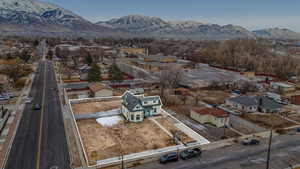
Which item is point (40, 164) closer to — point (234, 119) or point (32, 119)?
point (32, 119)

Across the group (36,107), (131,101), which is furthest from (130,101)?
(36,107)

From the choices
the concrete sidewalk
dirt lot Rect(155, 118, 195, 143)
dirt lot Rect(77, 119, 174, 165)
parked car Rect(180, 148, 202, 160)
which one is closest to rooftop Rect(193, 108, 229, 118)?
dirt lot Rect(155, 118, 195, 143)

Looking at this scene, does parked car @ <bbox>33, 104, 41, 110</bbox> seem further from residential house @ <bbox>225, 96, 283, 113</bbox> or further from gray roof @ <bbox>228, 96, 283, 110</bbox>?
gray roof @ <bbox>228, 96, 283, 110</bbox>

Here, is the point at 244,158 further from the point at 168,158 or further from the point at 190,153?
the point at 168,158

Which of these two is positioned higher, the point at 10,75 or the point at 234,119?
the point at 10,75

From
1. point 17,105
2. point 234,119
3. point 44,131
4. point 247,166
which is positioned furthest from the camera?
point 17,105

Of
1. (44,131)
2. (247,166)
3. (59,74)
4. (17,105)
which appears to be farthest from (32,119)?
(59,74)
